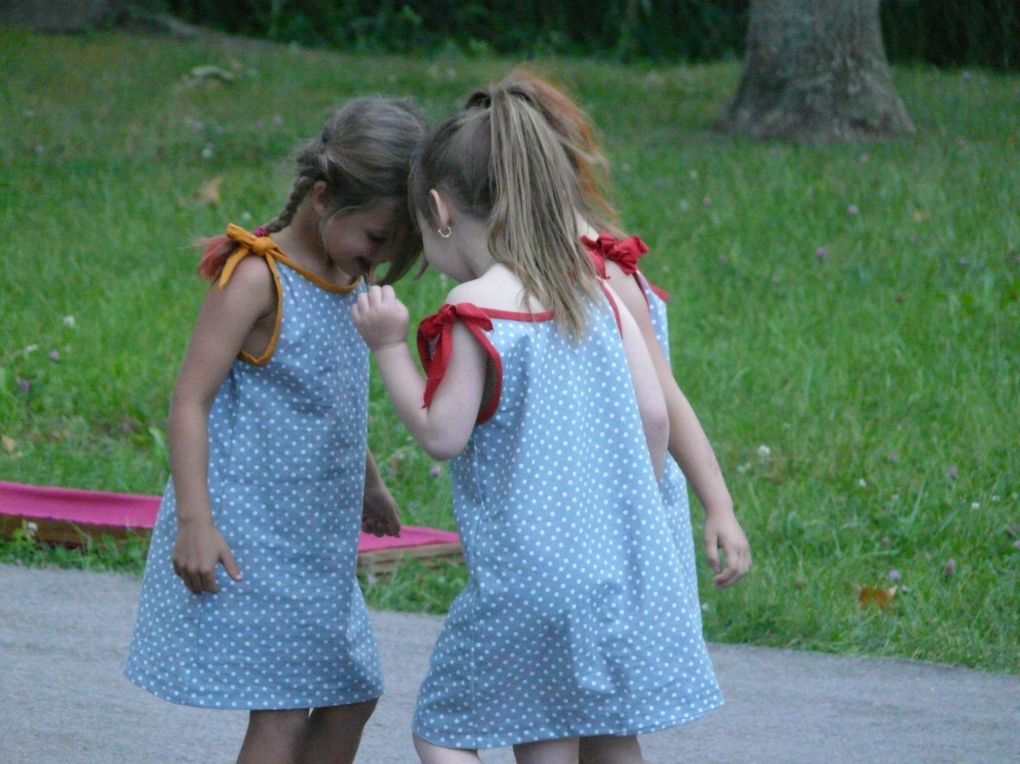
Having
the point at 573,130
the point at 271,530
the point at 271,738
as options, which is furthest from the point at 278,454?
the point at 573,130

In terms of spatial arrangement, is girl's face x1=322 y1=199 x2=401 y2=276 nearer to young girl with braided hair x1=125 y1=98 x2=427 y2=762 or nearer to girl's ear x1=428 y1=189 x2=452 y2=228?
young girl with braided hair x1=125 y1=98 x2=427 y2=762

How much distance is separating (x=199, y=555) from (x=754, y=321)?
3998 millimetres

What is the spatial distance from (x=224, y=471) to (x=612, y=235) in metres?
0.75

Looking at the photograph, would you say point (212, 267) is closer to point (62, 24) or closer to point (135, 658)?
point (135, 658)

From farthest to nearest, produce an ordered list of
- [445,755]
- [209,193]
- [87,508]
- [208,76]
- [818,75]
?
[208,76] → [818,75] → [209,193] → [87,508] → [445,755]

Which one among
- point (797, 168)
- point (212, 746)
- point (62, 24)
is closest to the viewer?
point (212, 746)

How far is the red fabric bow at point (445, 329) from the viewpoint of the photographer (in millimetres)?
2260

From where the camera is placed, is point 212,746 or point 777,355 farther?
point 777,355

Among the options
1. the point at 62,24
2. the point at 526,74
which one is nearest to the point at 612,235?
the point at 526,74

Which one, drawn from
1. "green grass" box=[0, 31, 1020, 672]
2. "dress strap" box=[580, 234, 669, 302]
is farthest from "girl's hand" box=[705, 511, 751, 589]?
"green grass" box=[0, 31, 1020, 672]

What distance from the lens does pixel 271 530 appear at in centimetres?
261

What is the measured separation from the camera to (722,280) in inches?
261

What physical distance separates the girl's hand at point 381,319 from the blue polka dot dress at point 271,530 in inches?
10.6

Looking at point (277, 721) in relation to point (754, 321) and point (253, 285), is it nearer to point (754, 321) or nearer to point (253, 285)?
point (253, 285)
